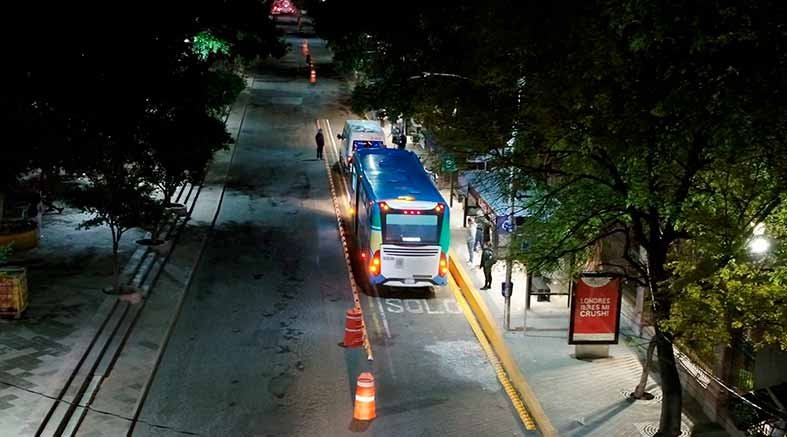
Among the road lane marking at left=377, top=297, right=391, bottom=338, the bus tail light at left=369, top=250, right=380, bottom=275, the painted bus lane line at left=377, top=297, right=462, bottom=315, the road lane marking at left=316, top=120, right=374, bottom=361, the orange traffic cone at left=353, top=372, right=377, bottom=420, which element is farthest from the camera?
the bus tail light at left=369, top=250, right=380, bottom=275

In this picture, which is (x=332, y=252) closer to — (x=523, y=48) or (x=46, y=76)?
(x=46, y=76)

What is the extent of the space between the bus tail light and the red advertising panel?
21.6ft

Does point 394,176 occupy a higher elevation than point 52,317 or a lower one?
higher

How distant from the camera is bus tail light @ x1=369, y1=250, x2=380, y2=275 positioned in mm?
21203

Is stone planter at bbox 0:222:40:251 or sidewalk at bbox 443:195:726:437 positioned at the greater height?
stone planter at bbox 0:222:40:251

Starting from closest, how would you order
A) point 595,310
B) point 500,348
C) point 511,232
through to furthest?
point 595,310
point 511,232
point 500,348

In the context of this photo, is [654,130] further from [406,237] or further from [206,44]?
[206,44]

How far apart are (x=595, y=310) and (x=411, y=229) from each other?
649cm

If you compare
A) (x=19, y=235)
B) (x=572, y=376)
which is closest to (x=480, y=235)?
(x=572, y=376)

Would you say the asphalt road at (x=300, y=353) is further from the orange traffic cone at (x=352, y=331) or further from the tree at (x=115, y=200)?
the tree at (x=115, y=200)

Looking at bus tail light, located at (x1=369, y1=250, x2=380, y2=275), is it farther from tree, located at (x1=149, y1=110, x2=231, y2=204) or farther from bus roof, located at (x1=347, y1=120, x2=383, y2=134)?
bus roof, located at (x1=347, y1=120, x2=383, y2=134)

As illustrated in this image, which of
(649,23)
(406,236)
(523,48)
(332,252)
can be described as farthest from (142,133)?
(649,23)

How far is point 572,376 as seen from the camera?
1656 cm

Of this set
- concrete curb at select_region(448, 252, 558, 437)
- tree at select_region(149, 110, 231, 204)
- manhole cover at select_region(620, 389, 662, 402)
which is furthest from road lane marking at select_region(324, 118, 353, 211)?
manhole cover at select_region(620, 389, 662, 402)
